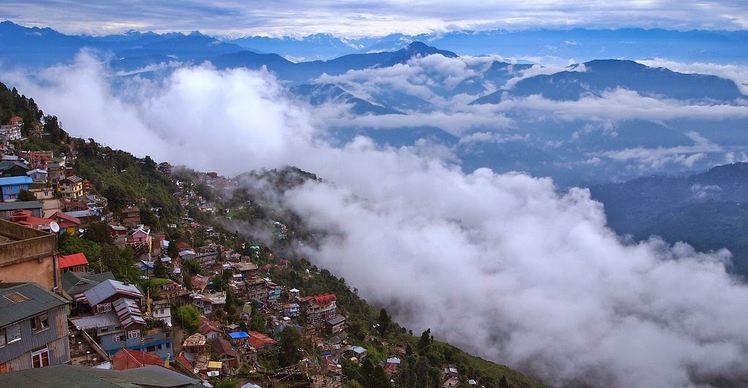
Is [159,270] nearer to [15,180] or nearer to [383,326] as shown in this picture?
[15,180]

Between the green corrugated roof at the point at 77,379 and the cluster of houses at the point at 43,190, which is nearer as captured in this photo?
the green corrugated roof at the point at 77,379

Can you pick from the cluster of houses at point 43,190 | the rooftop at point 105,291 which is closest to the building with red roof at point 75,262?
the cluster of houses at point 43,190

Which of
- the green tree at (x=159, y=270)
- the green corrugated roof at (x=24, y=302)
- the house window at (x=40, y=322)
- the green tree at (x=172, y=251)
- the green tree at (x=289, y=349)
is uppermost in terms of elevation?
the green corrugated roof at (x=24, y=302)

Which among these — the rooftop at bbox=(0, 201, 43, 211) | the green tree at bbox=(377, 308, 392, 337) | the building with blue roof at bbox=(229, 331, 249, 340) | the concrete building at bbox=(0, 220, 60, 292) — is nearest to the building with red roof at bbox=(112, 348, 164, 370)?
the concrete building at bbox=(0, 220, 60, 292)

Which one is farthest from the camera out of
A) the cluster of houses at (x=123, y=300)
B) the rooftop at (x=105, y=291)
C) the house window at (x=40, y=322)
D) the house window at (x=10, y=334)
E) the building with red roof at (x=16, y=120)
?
the building with red roof at (x=16, y=120)

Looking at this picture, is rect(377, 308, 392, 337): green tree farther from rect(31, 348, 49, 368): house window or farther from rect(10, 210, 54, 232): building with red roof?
rect(31, 348, 49, 368): house window

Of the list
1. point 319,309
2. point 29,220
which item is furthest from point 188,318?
point 319,309

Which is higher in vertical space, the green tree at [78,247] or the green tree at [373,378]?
the green tree at [78,247]

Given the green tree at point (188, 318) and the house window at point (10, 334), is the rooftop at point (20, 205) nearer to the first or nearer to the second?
the green tree at point (188, 318)
